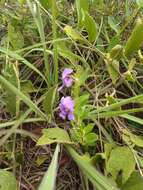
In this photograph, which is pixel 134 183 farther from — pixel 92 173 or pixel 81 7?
pixel 81 7

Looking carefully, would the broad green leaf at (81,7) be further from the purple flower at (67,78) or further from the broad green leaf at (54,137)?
the broad green leaf at (54,137)

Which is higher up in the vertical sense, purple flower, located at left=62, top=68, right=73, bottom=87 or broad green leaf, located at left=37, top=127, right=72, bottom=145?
purple flower, located at left=62, top=68, right=73, bottom=87

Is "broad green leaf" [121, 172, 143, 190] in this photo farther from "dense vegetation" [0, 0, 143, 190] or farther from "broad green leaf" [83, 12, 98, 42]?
"broad green leaf" [83, 12, 98, 42]

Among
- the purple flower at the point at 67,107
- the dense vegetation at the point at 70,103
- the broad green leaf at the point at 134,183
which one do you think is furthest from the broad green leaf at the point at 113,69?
the broad green leaf at the point at 134,183

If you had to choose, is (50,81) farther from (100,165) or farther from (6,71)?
(100,165)

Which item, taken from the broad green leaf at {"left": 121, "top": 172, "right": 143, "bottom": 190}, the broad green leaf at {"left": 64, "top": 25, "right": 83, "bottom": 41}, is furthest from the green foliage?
the broad green leaf at {"left": 121, "top": 172, "right": 143, "bottom": 190}

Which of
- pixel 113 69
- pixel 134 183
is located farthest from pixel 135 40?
pixel 134 183

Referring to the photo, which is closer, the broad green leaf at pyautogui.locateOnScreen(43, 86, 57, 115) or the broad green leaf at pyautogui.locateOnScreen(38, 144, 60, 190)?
the broad green leaf at pyautogui.locateOnScreen(38, 144, 60, 190)

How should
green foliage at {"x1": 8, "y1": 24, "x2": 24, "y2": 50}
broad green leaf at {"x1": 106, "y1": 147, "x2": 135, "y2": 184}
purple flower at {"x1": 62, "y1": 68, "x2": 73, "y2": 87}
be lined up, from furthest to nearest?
green foliage at {"x1": 8, "y1": 24, "x2": 24, "y2": 50}
purple flower at {"x1": 62, "y1": 68, "x2": 73, "y2": 87}
broad green leaf at {"x1": 106, "y1": 147, "x2": 135, "y2": 184}
